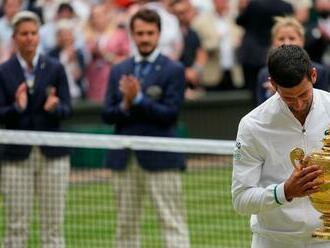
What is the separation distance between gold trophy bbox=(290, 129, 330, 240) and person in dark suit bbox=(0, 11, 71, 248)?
4.76 m

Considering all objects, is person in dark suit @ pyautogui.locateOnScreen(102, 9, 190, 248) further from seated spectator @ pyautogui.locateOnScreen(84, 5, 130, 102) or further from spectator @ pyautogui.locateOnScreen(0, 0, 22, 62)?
spectator @ pyautogui.locateOnScreen(0, 0, 22, 62)

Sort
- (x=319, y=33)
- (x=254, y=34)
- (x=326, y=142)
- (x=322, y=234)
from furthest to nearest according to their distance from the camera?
(x=319, y=33) → (x=254, y=34) → (x=322, y=234) → (x=326, y=142)

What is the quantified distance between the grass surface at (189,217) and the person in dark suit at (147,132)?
2.82 ft

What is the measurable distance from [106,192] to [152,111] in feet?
9.02

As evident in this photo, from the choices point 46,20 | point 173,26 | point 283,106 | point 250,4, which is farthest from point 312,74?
point 46,20

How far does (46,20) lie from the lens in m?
21.0

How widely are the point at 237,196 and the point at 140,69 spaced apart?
4519mm

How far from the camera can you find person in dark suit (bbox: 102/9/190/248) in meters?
11.9

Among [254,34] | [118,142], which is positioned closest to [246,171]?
[118,142]

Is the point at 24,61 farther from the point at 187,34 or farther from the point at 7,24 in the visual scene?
the point at 7,24

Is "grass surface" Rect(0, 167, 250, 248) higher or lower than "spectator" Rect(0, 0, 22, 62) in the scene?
lower

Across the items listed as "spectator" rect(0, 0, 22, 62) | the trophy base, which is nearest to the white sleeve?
the trophy base

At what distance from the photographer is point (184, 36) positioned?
738 inches

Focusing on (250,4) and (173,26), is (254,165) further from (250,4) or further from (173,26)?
(173,26)
